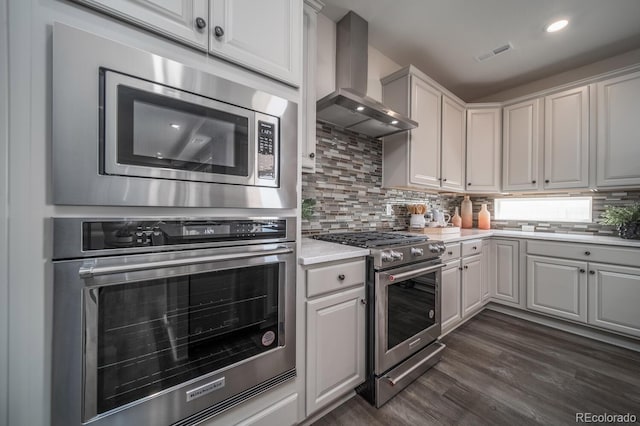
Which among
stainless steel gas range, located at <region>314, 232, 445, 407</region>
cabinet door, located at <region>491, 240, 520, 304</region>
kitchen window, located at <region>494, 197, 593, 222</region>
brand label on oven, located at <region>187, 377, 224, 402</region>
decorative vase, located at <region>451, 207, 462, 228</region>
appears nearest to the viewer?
brand label on oven, located at <region>187, 377, 224, 402</region>

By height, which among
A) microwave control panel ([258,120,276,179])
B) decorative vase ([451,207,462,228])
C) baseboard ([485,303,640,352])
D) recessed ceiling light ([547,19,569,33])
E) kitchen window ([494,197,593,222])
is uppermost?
recessed ceiling light ([547,19,569,33])

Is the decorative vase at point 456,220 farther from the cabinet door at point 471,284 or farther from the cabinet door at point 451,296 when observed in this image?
the cabinet door at point 451,296

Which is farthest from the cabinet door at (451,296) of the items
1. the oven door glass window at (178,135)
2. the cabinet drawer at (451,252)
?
the oven door glass window at (178,135)

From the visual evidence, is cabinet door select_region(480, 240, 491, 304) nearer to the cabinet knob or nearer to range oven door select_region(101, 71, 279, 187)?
range oven door select_region(101, 71, 279, 187)

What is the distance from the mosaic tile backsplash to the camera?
6.63 feet

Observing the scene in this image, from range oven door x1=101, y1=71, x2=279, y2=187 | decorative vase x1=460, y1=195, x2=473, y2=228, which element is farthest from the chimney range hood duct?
decorative vase x1=460, y1=195, x2=473, y2=228

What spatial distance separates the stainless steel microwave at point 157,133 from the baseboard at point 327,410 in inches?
46.1

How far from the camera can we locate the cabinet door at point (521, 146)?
2.70m

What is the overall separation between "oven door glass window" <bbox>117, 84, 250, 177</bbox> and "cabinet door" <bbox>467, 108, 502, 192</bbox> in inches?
115

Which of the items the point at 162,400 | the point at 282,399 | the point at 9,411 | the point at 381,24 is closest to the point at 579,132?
the point at 381,24

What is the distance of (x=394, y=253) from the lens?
1.47 metres

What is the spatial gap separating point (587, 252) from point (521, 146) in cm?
132

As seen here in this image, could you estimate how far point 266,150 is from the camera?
102cm

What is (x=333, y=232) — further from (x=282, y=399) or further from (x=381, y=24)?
(x=381, y=24)
